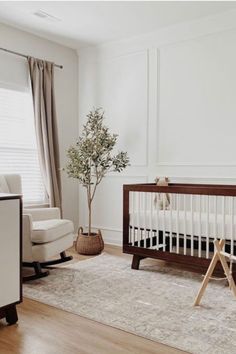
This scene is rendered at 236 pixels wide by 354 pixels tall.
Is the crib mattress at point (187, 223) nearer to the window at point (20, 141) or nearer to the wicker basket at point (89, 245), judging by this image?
the wicker basket at point (89, 245)

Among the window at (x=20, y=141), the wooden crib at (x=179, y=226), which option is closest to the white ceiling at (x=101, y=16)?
the window at (x=20, y=141)

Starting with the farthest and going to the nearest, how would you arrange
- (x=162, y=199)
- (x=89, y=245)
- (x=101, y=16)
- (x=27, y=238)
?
(x=89, y=245) → (x=101, y=16) → (x=162, y=199) → (x=27, y=238)

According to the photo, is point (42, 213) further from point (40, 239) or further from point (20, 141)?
point (20, 141)

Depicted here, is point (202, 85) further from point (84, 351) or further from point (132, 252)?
point (84, 351)

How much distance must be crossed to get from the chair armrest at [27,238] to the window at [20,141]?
3.88 ft

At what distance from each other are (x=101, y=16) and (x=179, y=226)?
7.83 ft

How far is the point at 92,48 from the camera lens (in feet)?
15.9

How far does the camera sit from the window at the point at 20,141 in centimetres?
407

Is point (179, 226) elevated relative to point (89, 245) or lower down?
elevated

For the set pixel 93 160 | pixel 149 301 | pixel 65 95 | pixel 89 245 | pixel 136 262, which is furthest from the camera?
pixel 65 95

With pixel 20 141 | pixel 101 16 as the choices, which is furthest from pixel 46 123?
pixel 101 16

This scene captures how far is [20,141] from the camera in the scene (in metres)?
4.24

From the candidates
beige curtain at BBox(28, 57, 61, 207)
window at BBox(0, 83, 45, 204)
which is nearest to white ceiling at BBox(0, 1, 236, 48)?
beige curtain at BBox(28, 57, 61, 207)

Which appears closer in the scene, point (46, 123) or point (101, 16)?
point (101, 16)
